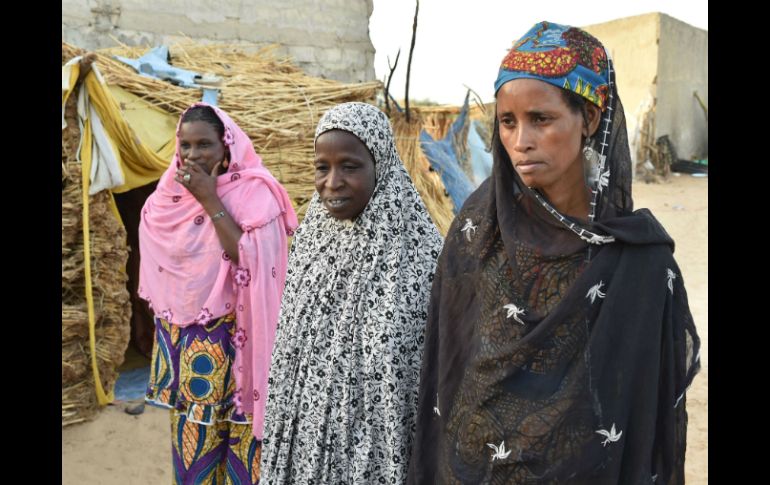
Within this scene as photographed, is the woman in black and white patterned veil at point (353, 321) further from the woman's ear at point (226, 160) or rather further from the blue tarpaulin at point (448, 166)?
the blue tarpaulin at point (448, 166)

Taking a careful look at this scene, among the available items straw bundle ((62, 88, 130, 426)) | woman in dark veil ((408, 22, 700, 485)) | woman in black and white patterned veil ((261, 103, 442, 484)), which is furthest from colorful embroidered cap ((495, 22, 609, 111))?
straw bundle ((62, 88, 130, 426))

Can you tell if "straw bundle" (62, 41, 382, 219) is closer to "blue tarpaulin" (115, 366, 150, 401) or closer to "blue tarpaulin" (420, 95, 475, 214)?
"blue tarpaulin" (420, 95, 475, 214)

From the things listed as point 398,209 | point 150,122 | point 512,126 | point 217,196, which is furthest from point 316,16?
point 512,126

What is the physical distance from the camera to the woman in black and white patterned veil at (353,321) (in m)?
2.13

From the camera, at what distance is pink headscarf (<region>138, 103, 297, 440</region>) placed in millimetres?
3041

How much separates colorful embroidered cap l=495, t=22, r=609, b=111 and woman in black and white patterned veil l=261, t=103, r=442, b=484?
76 centimetres

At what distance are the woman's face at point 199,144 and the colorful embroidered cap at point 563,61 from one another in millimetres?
1843

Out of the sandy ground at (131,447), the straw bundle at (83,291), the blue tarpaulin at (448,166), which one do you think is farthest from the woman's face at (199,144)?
A: the blue tarpaulin at (448,166)

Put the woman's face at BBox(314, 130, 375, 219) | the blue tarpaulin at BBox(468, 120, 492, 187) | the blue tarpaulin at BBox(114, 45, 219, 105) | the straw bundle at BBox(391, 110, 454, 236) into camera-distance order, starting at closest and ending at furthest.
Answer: the woman's face at BBox(314, 130, 375, 219)
the blue tarpaulin at BBox(114, 45, 219, 105)
the straw bundle at BBox(391, 110, 454, 236)
the blue tarpaulin at BBox(468, 120, 492, 187)

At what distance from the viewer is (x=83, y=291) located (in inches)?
212

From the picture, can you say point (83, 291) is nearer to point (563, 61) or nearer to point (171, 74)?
point (171, 74)

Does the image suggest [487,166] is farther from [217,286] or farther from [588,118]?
[588,118]

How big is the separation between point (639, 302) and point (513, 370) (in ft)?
1.06

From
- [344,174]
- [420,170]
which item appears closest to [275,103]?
[420,170]
